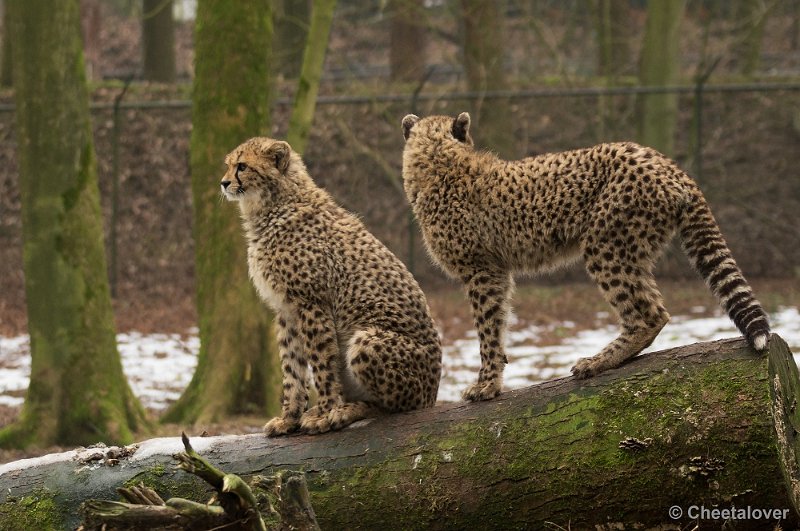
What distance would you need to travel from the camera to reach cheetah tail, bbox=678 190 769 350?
4445 mm

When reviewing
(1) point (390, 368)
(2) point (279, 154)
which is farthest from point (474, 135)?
(1) point (390, 368)

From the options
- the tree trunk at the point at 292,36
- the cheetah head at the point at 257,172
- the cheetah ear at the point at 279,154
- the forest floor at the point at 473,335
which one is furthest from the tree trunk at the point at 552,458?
the tree trunk at the point at 292,36

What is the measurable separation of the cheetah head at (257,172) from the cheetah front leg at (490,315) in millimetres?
1107

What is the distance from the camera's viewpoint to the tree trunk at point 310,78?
897 centimetres

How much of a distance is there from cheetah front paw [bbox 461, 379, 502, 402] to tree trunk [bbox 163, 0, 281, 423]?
3.60m

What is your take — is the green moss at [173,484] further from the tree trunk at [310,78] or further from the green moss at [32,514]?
the tree trunk at [310,78]

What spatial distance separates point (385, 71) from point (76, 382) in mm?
18149

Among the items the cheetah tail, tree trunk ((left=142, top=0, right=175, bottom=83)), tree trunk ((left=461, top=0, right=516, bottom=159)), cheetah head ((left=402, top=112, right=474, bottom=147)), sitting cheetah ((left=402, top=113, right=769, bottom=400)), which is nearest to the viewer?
the cheetah tail

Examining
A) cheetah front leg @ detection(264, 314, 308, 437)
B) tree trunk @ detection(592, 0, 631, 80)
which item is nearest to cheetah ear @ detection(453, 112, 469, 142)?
cheetah front leg @ detection(264, 314, 308, 437)

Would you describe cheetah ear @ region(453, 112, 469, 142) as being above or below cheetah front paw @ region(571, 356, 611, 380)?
above

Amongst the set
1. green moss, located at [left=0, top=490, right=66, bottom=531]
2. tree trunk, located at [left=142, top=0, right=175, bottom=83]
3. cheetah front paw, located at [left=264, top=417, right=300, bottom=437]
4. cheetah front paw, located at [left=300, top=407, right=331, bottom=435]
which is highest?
tree trunk, located at [left=142, top=0, right=175, bottom=83]

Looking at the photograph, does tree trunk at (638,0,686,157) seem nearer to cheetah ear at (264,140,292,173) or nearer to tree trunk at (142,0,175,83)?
tree trunk at (142,0,175,83)

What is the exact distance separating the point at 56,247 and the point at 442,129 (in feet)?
10.6

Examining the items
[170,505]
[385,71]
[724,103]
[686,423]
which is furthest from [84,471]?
[385,71]
